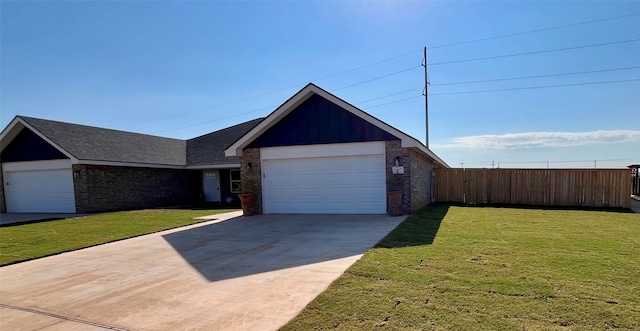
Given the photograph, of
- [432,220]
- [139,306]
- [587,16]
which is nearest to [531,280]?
[139,306]

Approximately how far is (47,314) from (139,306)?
1.06m

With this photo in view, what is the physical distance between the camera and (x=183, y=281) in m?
5.20

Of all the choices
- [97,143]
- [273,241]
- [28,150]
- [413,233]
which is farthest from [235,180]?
[413,233]

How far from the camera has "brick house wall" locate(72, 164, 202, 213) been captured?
1655 centimetres

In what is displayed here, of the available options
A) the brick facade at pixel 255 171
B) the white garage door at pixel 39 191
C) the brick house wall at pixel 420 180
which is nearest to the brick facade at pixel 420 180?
the brick house wall at pixel 420 180

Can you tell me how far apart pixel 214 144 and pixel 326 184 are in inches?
492

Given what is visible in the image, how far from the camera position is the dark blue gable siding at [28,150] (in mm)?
17062

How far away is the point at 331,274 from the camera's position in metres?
5.09

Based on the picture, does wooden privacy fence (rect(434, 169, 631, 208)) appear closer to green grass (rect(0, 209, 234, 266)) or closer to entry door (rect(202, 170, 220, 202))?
green grass (rect(0, 209, 234, 266))

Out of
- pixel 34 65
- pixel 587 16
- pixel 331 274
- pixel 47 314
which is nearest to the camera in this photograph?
pixel 47 314

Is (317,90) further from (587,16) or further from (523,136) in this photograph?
(523,136)

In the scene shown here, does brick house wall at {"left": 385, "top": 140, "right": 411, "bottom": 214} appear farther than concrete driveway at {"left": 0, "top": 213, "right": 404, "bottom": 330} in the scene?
Yes

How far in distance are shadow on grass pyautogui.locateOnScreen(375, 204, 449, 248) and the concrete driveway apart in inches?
12.5

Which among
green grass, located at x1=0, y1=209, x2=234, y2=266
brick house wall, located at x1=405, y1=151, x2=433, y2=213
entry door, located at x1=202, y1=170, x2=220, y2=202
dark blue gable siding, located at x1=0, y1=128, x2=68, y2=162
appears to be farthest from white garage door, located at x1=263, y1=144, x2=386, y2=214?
dark blue gable siding, located at x1=0, y1=128, x2=68, y2=162
